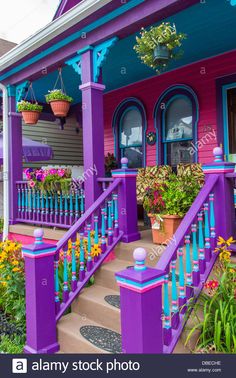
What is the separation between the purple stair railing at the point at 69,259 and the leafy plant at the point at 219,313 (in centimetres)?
132

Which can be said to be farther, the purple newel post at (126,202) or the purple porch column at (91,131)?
the purple porch column at (91,131)

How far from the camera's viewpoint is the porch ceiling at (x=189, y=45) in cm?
437

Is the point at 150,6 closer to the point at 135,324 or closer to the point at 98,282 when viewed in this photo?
the point at 98,282

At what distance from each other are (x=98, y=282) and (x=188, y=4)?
3299 mm

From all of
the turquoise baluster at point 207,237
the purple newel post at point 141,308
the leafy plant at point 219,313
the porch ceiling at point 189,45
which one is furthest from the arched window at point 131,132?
the purple newel post at point 141,308

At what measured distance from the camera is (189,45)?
5.36 metres

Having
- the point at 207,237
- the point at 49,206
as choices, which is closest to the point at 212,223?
the point at 207,237

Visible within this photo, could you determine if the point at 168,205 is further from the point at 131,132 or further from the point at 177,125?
the point at 131,132

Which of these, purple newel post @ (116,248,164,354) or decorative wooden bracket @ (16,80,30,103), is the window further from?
purple newel post @ (116,248,164,354)

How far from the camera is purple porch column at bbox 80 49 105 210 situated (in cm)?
455

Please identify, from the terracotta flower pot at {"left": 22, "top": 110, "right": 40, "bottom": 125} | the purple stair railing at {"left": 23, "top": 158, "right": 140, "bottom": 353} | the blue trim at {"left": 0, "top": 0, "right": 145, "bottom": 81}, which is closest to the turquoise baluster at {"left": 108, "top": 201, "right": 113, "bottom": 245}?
the purple stair railing at {"left": 23, "top": 158, "right": 140, "bottom": 353}

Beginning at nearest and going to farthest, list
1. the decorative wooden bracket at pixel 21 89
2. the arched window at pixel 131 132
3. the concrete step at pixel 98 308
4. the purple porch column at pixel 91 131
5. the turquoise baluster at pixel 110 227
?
the concrete step at pixel 98 308
the turquoise baluster at pixel 110 227
the purple porch column at pixel 91 131
the decorative wooden bracket at pixel 21 89
the arched window at pixel 131 132

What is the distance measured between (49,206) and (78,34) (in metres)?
2.77

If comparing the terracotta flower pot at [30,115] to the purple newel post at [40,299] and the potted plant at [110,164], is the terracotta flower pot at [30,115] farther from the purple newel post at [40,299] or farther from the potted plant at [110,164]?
the purple newel post at [40,299]
